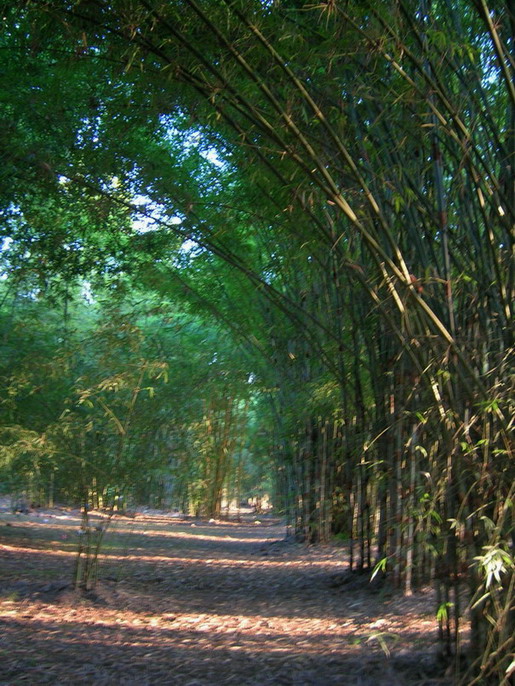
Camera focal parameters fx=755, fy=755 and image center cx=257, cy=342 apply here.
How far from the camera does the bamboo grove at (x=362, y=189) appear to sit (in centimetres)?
224

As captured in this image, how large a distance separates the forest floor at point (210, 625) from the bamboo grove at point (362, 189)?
0.30 metres

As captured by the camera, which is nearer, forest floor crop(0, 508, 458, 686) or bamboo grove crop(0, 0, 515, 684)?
bamboo grove crop(0, 0, 515, 684)

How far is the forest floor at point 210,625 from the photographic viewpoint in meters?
2.73

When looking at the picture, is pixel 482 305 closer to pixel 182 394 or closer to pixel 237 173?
pixel 237 173

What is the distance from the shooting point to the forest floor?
2734 millimetres

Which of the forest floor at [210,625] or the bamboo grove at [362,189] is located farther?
the forest floor at [210,625]

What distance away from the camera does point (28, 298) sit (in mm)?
5613

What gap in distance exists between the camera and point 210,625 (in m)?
3.69

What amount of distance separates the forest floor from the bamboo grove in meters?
0.30

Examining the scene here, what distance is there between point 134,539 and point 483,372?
6.52 meters

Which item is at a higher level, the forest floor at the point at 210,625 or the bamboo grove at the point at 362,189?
the bamboo grove at the point at 362,189

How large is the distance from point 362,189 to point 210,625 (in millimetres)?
2345

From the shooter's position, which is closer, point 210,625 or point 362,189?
point 362,189

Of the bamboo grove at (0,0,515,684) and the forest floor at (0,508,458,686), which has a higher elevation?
the bamboo grove at (0,0,515,684)
